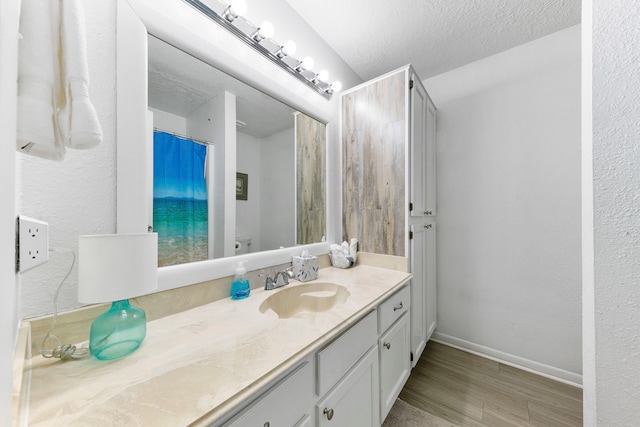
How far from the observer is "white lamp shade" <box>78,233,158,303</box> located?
533mm

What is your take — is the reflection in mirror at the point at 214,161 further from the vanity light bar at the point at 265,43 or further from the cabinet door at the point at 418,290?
the cabinet door at the point at 418,290

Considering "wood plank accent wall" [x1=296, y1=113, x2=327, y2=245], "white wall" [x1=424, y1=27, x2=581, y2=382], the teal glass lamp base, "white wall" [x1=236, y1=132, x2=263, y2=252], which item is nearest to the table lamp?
the teal glass lamp base

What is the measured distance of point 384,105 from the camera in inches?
59.9

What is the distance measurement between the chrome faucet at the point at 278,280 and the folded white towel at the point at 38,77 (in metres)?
0.85

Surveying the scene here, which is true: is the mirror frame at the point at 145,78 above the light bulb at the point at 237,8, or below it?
below

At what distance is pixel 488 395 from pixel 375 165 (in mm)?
1613

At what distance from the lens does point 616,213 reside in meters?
0.55

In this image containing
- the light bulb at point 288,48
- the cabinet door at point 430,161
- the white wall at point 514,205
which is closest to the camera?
the light bulb at point 288,48

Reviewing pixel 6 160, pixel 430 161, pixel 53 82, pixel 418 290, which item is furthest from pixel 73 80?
pixel 430 161

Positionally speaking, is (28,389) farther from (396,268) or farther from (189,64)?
(396,268)

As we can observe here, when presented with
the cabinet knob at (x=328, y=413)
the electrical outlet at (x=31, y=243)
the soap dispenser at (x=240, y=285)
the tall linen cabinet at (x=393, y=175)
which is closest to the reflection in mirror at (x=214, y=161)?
the soap dispenser at (x=240, y=285)

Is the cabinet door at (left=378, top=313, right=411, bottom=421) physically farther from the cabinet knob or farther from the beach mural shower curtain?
the beach mural shower curtain

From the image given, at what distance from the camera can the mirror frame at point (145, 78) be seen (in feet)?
2.44

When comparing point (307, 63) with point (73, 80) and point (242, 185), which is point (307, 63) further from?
point (73, 80)
